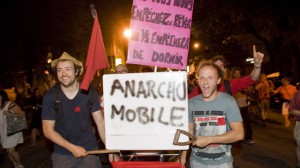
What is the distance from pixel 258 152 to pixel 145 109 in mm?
5867

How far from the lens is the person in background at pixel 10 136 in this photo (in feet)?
25.7

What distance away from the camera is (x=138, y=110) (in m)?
3.66

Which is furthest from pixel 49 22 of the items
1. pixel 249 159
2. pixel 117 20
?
pixel 117 20

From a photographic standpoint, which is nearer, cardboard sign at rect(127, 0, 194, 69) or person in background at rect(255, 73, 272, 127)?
cardboard sign at rect(127, 0, 194, 69)

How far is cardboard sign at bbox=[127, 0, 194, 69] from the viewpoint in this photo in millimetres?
4320

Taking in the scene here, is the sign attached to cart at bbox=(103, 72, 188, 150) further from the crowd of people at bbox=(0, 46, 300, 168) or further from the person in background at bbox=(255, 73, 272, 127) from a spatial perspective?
the person in background at bbox=(255, 73, 272, 127)

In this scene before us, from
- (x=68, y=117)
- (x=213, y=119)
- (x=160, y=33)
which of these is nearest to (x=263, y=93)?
(x=160, y=33)

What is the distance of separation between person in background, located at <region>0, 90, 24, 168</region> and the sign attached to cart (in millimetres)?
4858

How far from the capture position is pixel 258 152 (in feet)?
28.7

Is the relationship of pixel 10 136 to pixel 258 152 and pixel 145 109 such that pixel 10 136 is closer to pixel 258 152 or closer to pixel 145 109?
pixel 145 109

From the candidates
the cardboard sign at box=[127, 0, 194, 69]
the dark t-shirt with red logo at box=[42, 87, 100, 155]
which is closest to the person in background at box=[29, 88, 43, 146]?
the dark t-shirt with red logo at box=[42, 87, 100, 155]

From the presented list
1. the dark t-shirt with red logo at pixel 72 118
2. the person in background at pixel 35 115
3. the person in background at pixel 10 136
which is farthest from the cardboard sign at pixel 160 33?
the person in background at pixel 35 115

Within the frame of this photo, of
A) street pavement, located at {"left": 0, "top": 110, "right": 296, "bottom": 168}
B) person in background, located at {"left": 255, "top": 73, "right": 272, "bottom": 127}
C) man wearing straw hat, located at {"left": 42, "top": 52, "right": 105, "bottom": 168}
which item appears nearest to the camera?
man wearing straw hat, located at {"left": 42, "top": 52, "right": 105, "bottom": 168}

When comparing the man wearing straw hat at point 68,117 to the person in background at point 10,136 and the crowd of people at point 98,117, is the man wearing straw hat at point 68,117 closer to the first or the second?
the crowd of people at point 98,117
